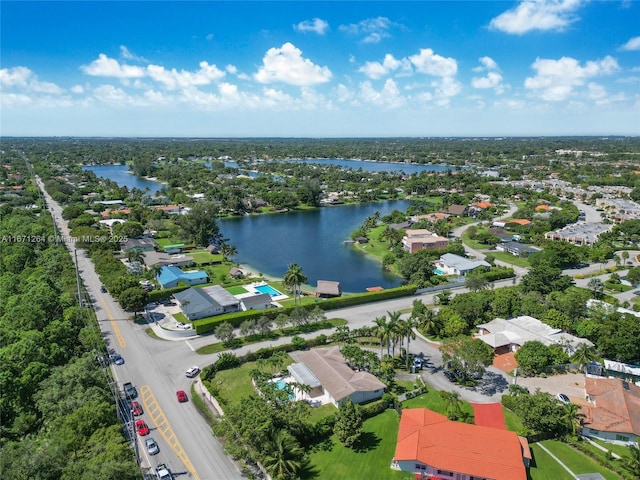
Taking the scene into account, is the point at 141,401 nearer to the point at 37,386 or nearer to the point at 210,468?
the point at 37,386

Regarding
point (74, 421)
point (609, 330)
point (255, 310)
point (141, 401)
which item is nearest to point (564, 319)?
point (609, 330)

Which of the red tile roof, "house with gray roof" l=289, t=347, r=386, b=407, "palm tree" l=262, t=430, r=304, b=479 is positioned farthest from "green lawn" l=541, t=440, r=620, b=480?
"palm tree" l=262, t=430, r=304, b=479

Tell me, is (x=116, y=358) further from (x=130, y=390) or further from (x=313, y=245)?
(x=313, y=245)

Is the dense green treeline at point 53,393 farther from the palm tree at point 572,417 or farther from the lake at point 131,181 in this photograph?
the lake at point 131,181

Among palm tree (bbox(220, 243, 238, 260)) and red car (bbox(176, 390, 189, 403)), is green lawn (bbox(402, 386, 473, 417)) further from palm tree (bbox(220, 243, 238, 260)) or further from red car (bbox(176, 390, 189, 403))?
palm tree (bbox(220, 243, 238, 260))

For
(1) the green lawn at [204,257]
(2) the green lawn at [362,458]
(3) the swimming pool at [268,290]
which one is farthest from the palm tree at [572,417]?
(1) the green lawn at [204,257]
